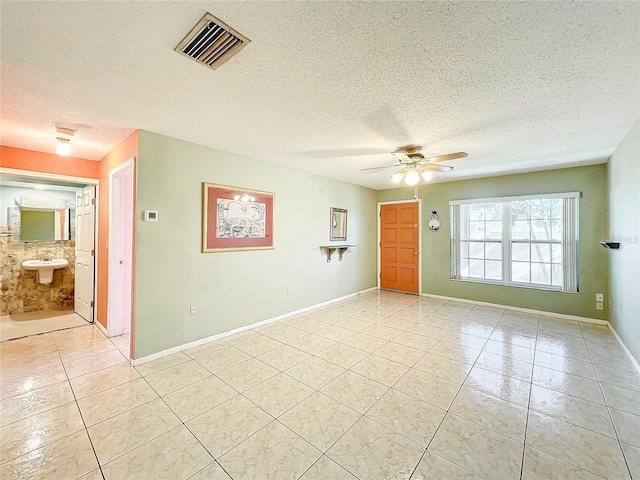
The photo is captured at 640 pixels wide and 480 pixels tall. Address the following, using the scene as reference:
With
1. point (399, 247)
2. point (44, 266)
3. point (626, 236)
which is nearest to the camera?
point (626, 236)

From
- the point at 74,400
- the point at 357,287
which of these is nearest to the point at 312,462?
the point at 74,400

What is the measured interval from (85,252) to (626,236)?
23.1 feet

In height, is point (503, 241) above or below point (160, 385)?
above

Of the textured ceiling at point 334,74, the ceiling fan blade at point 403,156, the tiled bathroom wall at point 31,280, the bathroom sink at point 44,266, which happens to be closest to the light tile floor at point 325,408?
the bathroom sink at point 44,266

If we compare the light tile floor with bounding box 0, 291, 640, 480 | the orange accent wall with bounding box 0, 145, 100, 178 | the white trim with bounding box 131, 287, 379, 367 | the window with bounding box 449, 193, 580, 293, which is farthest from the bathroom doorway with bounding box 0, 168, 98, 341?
the window with bounding box 449, 193, 580, 293

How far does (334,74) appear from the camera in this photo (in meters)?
1.82

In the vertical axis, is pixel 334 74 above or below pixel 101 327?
above

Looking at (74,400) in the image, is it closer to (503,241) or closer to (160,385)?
(160,385)

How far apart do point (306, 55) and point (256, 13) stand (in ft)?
1.28

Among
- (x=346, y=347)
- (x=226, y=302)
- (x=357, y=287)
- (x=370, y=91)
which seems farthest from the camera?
(x=357, y=287)

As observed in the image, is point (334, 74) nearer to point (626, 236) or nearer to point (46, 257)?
point (626, 236)

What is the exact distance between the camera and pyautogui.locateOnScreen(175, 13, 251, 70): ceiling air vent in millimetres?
1390

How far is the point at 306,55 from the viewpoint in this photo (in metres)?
1.62

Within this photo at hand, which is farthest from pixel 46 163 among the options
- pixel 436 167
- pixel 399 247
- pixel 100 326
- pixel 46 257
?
pixel 399 247
